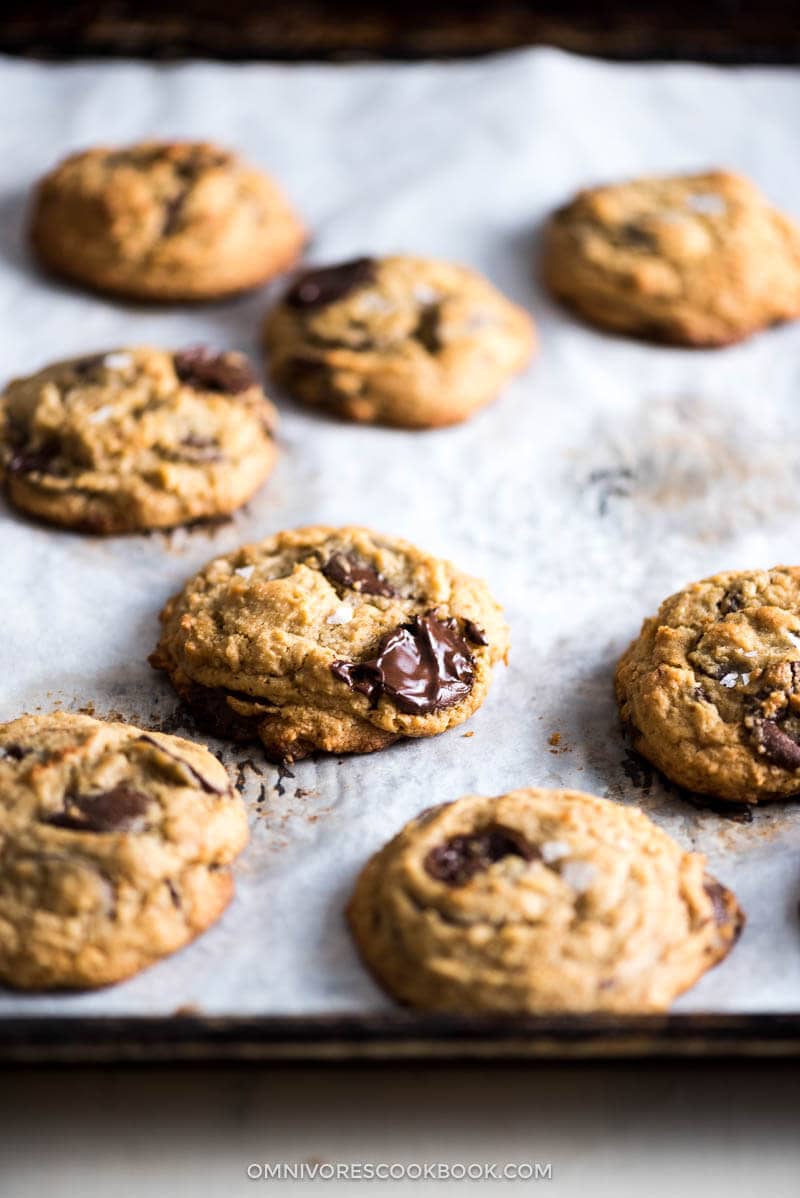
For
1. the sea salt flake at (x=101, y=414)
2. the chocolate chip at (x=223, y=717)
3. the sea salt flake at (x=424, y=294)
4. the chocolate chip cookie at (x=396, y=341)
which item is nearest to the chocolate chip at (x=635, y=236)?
the chocolate chip cookie at (x=396, y=341)

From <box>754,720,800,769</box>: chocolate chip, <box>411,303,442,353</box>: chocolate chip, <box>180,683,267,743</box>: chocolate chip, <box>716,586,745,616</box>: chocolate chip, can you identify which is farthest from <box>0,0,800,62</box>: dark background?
<box>754,720,800,769</box>: chocolate chip

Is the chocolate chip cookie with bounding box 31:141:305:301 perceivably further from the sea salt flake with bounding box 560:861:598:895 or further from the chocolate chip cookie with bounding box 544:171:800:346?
the sea salt flake with bounding box 560:861:598:895

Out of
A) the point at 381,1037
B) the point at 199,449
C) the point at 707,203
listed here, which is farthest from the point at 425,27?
the point at 381,1037

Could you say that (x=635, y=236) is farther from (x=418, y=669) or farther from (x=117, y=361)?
(x=418, y=669)

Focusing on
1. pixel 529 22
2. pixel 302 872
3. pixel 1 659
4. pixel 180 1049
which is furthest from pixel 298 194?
pixel 180 1049

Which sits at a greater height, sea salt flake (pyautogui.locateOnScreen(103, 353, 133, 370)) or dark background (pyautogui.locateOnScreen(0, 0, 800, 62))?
dark background (pyautogui.locateOnScreen(0, 0, 800, 62))
